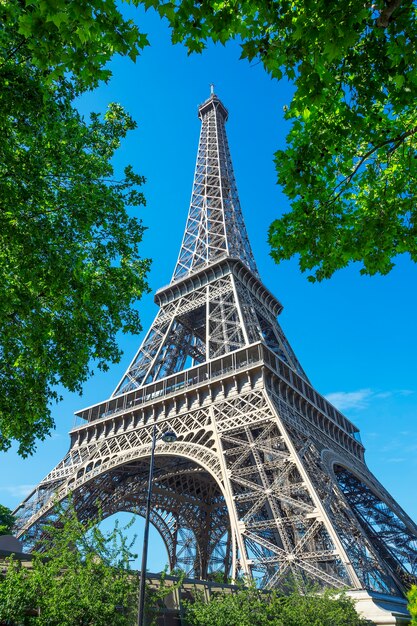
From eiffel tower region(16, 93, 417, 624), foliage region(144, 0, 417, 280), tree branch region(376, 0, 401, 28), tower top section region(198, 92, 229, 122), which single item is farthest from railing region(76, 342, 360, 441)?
tower top section region(198, 92, 229, 122)

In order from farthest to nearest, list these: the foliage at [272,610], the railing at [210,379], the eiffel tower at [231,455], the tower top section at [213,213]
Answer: the tower top section at [213,213], the railing at [210,379], the eiffel tower at [231,455], the foliage at [272,610]

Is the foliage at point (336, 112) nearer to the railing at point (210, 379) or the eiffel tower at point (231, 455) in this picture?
the eiffel tower at point (231, 455)

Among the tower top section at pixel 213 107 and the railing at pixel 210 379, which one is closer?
the railing at pixel 210 379

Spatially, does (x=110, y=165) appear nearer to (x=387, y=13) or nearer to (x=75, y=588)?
(x=387, y=13)

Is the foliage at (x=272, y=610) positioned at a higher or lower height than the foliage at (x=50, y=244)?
lower

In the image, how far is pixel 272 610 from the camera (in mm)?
14766

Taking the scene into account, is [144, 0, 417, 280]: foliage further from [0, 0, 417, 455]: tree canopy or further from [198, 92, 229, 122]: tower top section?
[198, 92, 229, 122]: tower top section

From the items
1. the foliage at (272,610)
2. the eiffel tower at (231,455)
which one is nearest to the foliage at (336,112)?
the foliage at (272,610)

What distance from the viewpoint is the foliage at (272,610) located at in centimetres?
1383

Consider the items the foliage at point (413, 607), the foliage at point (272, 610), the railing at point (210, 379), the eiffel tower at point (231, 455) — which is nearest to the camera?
the foliage at point (272, 610)

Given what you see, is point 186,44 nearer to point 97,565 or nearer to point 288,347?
point 97,565

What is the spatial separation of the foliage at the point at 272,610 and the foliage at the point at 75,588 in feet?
8.97

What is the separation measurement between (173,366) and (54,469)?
1166cm

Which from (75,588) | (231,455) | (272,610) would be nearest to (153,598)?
(75,588)
